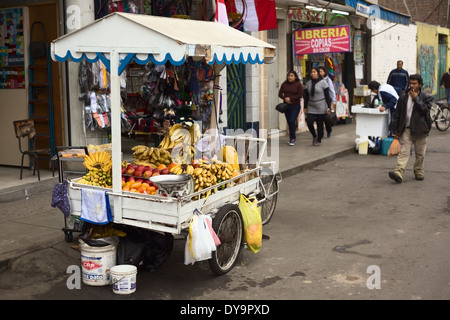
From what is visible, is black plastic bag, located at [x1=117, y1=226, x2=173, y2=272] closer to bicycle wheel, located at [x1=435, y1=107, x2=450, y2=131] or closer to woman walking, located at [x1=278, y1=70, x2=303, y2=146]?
woman walking, located at [x1=278, y1=70, x2=303, y2=146]

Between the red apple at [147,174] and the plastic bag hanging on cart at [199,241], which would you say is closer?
the plastic bag hanging on cart at [199,241]

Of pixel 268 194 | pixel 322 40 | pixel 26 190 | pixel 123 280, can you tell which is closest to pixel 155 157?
pixel 123 280

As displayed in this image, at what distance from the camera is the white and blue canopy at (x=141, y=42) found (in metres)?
5.45

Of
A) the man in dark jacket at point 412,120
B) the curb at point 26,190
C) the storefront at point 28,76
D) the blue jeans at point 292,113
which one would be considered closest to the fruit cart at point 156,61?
the curb at point 26,190

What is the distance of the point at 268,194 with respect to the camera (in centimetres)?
784

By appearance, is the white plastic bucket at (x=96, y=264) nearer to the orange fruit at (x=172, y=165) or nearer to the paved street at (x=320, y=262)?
the paved street at (x=320, y=262)

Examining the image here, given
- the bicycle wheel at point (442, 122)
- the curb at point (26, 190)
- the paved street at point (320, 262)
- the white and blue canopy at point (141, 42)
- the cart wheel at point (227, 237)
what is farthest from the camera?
the bicycle wheel at point (442, 122)

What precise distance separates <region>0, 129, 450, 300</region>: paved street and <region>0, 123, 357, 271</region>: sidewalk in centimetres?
17

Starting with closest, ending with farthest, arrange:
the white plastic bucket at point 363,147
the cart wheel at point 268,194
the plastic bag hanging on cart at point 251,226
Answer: the plastic bag hanging on cart at point 251,226 < the cart wheel at point 268,194 < the white plastic bucket at point 363,147

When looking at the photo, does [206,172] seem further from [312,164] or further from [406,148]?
[312,164]

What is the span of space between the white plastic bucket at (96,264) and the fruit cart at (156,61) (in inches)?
12.7

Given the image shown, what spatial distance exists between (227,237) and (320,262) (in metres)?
1.06

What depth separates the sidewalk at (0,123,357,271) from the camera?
6.82m
